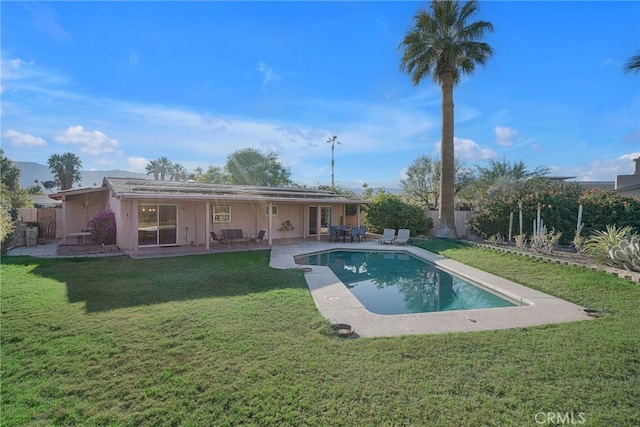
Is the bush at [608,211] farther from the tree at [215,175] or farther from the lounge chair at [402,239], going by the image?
the tree at [215,175]

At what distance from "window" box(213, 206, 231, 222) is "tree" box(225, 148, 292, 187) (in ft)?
83.5

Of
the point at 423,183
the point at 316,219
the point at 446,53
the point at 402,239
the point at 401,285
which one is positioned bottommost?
the point at 401,285

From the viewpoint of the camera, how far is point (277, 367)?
3879mm

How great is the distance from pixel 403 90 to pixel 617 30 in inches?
414

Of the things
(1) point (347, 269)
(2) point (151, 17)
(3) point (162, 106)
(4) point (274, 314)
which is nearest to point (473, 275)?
(1) point (347, 269)

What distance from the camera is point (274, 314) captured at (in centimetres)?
588

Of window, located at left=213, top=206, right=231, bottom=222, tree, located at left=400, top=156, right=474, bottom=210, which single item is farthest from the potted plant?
tree, located at left=400, top=156, right=474, bottom=210

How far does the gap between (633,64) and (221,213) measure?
698 inches

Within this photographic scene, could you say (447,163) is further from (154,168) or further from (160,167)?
(154,168)

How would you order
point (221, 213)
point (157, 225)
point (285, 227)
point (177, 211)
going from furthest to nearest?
1. point (285, 227)
2. point (221, 213)
3. point (177, 211)
4. point (157, 225)

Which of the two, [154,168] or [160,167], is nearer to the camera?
[154,168]

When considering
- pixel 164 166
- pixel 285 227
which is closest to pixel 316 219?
pixel 285 227

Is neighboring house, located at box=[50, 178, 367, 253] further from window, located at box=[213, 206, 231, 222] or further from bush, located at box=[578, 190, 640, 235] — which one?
bush, located at box=[578, 190, 640, 235]

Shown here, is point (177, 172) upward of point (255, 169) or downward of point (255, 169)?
upward
